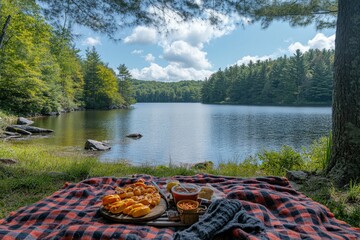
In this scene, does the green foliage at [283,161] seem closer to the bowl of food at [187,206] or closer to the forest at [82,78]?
the bowl of food at [187,206]

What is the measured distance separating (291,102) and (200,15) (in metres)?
49.9

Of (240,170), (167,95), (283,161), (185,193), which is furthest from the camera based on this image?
(167,95)

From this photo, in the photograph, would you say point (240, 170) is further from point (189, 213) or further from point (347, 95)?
point (189, 213)

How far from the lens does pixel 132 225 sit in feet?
5.78

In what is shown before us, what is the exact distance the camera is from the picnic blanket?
1.67 m

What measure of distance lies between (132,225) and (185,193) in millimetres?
423

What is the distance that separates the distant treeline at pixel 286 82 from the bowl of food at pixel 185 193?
150 ft

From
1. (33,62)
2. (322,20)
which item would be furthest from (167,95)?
(322,20)

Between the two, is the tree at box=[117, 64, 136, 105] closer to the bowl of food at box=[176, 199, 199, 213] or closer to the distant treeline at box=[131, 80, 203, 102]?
the distant treeline at box=[131, 80, 203, 102]

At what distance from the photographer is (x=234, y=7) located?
14.1 feet

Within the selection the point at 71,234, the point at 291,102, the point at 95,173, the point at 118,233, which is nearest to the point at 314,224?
the point at 118,233

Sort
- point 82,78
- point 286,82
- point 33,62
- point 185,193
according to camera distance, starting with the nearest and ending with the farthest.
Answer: point 185,193 < point 33,62 < point 82,78 < point 286,82

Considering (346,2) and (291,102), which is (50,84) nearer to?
(346,2)

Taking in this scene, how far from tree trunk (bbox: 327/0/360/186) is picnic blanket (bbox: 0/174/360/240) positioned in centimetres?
A: 134
